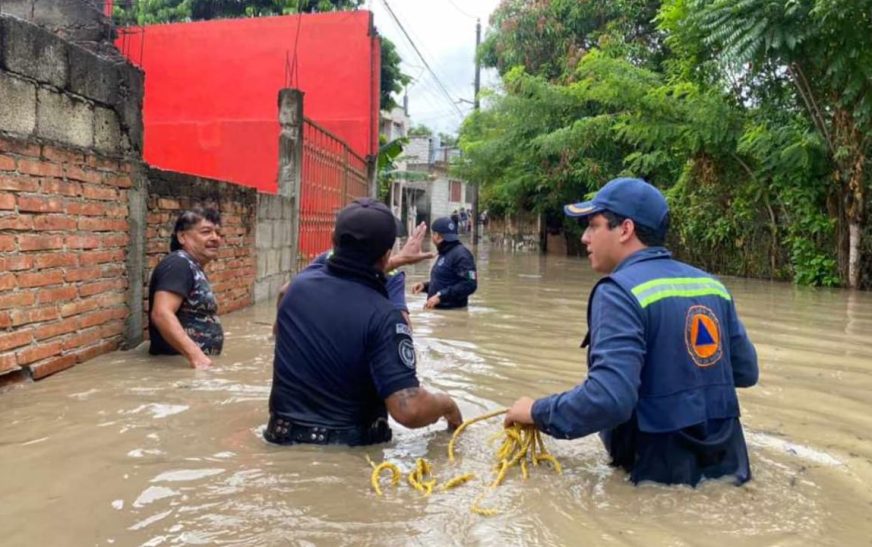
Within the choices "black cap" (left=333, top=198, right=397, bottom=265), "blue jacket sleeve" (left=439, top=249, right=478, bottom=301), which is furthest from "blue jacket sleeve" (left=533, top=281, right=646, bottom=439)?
"blue jacket sleeve" (left=439, top=249, right=478, bottom=301)

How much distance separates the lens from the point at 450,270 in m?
8.78

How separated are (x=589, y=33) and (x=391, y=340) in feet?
70.6

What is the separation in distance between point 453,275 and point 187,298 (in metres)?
4.07

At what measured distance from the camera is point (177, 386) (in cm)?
461

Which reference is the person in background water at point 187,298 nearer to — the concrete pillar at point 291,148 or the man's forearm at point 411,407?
the man's forearm at point 411,407

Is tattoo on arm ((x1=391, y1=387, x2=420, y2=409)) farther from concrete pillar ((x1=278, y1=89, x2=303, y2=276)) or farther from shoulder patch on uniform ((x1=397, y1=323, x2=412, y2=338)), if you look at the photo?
concrete pillar ((x1=278, y1=89, x2=303, y2=276))

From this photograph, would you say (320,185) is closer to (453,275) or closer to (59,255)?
(453,275)

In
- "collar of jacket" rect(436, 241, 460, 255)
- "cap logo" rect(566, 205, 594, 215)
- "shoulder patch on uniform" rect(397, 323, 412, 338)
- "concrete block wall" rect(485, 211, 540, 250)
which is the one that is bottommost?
"shoulder patch on uniform" rect(397, 323, 412, 338)

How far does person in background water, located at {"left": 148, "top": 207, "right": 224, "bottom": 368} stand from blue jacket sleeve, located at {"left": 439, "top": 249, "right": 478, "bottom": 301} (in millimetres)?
3640

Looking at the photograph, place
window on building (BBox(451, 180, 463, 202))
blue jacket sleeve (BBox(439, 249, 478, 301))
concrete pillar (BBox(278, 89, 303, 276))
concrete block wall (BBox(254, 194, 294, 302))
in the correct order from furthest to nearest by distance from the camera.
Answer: window on building (BBox(451, 180, 463, 202)), concrete pillar (BBox(278, 89, 303, 276)), concrete block wall (BBox(254, 194, 294, 302)), blue jacket sleeve (BBox(439, 249, 478, 301))

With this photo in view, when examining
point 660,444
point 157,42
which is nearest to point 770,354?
point 660,444

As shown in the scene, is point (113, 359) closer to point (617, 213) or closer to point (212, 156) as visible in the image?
point (617, 213)

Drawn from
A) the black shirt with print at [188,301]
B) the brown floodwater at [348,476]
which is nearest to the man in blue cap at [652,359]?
the brown floodwater at [348,476]

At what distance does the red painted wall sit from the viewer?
1424cm
